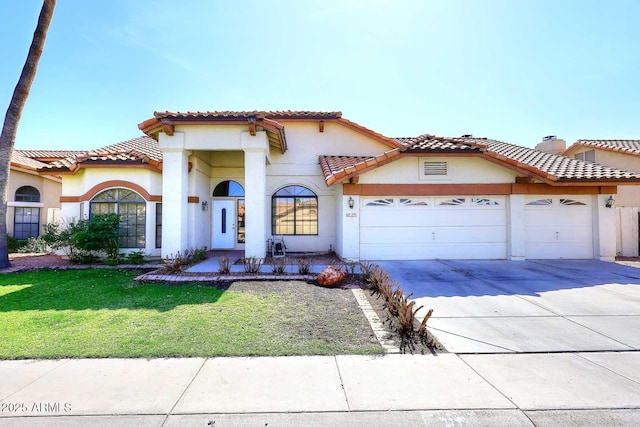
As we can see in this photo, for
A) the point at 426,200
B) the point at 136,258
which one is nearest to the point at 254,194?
the point at 136,258

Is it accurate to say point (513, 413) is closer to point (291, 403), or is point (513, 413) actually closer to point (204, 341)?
point (291, 403)

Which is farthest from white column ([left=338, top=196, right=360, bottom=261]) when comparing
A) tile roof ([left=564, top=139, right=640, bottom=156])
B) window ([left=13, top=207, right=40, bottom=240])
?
window ([left=13, top=207, right=40, bottom=240])

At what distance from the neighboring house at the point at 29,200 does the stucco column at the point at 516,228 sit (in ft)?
71.4

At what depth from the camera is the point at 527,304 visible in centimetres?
661

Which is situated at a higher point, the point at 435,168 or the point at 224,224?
the point at 435,168

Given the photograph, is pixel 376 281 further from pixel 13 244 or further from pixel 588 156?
pixel 588 156

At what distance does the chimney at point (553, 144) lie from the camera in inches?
782

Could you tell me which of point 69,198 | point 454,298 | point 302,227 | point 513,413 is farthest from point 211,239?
point 513,413

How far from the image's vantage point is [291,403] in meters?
3.21

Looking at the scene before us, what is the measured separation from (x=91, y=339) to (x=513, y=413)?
5.85 meters

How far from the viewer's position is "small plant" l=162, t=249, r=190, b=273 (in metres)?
9.30

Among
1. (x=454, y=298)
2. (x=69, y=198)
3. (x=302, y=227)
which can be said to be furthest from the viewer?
→ (x=302, y=227)

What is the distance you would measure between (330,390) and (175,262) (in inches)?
299

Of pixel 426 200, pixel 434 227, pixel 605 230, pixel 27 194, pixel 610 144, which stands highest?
pixel 610 144
